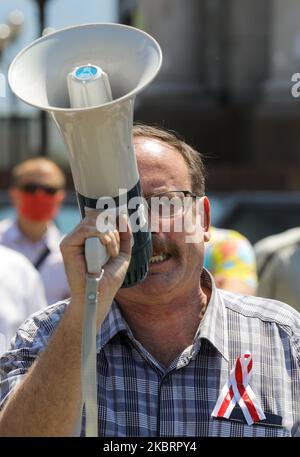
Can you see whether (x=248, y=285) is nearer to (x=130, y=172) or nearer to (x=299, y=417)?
(x=299, y=417)

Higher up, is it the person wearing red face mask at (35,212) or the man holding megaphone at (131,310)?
the man holding megaphone at (131,310)

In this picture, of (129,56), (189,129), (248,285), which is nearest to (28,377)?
(129,56)

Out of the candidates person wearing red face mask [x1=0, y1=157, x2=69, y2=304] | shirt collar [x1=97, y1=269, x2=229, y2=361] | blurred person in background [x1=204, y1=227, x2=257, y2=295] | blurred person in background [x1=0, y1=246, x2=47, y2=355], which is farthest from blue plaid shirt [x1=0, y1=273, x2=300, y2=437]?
person wearing red face mask [x1=0, y1=157, x2=69, y2=304]

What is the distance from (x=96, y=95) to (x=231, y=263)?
2859mm

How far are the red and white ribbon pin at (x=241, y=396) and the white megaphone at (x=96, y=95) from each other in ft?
1.18

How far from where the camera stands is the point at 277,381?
2535mm

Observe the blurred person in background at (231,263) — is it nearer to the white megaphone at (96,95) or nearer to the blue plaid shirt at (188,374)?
the blue plaid shirt at (188,374)

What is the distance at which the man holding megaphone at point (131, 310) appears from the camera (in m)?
2.22

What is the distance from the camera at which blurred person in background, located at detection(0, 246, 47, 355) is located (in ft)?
13.7

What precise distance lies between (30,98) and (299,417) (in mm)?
947

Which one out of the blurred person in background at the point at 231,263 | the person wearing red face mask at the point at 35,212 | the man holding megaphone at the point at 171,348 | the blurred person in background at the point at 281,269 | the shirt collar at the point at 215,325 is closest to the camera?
the man holding megaphone at the point at 171,348

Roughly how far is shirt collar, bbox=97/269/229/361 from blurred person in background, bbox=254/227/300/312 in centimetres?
193

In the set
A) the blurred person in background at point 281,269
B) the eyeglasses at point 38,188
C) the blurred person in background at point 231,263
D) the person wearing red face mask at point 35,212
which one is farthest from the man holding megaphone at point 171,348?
the eyeglasses at point 38,188

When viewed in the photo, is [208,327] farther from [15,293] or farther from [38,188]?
[38,188]
